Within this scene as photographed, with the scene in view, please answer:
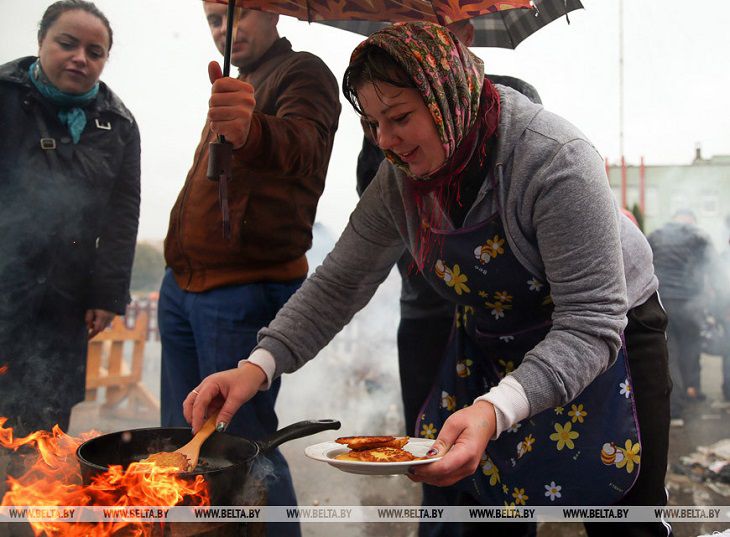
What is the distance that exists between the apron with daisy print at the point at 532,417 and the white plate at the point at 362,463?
0.43 metres

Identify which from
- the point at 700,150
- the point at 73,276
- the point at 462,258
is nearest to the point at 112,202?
the point at 73,276

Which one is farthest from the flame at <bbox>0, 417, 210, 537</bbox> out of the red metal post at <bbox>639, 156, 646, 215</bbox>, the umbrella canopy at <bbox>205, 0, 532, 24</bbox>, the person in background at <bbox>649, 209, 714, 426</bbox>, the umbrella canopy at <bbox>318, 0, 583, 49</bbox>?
the red metal post at <bbox>639, 156, 646, 215</bbox>

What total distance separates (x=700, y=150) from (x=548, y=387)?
595 centimetres

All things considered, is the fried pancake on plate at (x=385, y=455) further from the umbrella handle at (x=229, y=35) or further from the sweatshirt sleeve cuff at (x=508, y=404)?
the umbrella handle at (x=229, y=35)

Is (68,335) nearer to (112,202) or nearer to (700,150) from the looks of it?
(112,202)

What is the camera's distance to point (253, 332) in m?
2.33

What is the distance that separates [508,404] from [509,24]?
1.52 m

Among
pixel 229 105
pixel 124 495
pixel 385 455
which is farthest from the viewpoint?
pixel 229 105

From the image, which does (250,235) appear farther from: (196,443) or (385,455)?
(385,455)

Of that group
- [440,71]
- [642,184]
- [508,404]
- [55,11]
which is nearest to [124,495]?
[508,404]

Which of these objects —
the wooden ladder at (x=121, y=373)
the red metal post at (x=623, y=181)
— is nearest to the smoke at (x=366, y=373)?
the wooden ladder at (x=121, y=373)

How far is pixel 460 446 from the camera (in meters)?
1.33

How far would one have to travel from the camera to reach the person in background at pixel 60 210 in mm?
2420

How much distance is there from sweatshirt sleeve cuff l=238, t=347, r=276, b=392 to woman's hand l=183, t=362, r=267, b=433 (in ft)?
0.08
